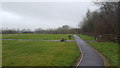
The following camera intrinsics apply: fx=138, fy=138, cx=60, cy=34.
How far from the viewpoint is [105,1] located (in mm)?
25469

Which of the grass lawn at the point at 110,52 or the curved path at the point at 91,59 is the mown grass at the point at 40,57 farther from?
the grass lawn at the point at 110,52

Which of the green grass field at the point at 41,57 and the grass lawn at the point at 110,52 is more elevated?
the green grass field at the point at 41,57

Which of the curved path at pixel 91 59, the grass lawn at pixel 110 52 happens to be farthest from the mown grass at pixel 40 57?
the grass lawn at pixel 110 52

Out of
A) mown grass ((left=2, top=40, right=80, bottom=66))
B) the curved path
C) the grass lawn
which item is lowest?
the grass lawn

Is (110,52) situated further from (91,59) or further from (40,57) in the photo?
(40,57)

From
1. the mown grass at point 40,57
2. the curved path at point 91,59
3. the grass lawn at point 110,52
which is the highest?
the mown grass at point 40,57

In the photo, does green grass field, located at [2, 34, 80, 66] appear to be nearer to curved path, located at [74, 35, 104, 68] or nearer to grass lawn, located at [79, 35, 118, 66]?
curved path, located at [74, 35, 104, 68]

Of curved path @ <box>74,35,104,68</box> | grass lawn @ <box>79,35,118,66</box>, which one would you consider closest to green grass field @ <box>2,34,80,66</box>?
curved path @ <box>74,35,104,68</box>

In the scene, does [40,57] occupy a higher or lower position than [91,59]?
higher

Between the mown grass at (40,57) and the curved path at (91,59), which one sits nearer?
the curved path at (91,59)

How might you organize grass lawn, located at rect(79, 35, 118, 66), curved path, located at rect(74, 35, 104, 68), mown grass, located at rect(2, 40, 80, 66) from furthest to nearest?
grass lawn, located at rect(79, 35, 118, 66) < mown grass, located at rect(2, 40, 80, 66) < curved path, located at rect(74, 35, 104, 68)

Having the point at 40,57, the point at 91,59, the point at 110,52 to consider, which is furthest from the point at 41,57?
the point at 110,52

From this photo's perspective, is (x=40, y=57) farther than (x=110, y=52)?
No

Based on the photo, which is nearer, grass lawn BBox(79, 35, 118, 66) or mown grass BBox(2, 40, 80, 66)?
mown grass BBox(2, 40, 80, 66)
